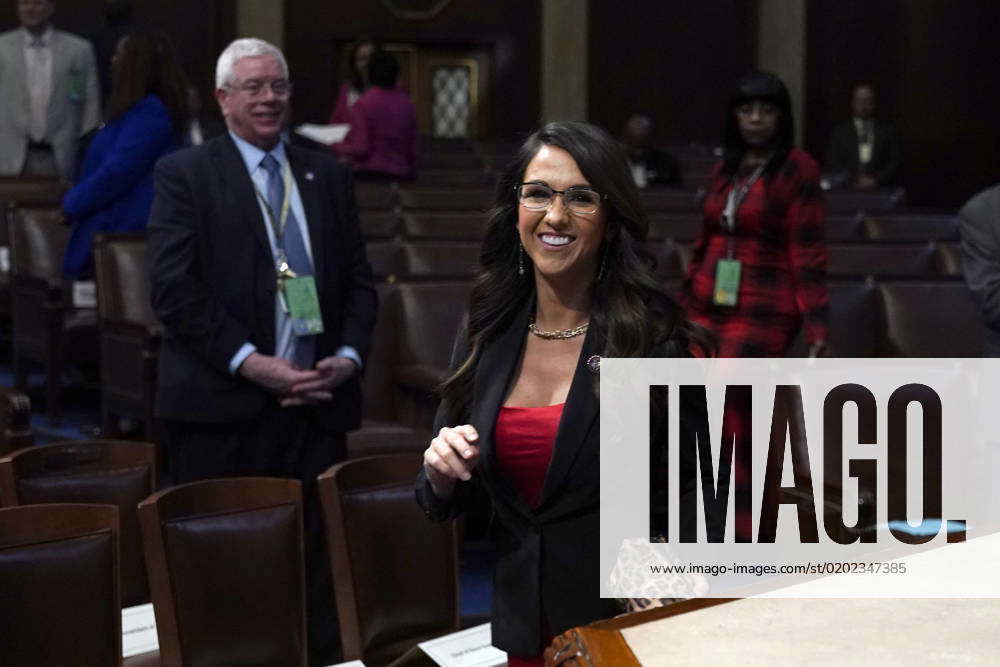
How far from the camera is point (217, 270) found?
3.11 metres

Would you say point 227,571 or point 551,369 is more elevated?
point 551,369

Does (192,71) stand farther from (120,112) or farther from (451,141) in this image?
(120,112)

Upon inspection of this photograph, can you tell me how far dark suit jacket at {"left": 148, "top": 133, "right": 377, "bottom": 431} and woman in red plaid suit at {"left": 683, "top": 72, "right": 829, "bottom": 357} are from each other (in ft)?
3.33

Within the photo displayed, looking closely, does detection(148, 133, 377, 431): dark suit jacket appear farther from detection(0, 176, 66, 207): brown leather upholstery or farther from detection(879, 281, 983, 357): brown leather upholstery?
detection(0, 176, 66, 207): brown leather upholstery

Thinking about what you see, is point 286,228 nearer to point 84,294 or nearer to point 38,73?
point 84,294

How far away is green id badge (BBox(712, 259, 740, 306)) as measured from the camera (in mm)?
3535

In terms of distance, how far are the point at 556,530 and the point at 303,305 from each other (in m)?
1.36

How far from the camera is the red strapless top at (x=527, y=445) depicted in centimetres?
190

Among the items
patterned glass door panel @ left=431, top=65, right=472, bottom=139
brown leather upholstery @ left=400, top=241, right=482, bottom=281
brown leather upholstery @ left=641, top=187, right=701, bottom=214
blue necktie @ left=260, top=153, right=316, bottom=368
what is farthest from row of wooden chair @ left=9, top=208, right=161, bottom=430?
patterned glass door panel @ left=431, top=65, right=472, bottom=139

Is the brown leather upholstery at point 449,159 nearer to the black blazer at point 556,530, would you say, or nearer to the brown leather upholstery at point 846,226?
the brown leather upholstery at point 846,226

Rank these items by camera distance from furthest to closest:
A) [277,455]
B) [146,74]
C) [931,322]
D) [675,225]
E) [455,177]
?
[455,177]
[675,225]
[931,322]
[146,74]
[277,455]

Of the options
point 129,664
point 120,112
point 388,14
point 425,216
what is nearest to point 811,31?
point 388,14

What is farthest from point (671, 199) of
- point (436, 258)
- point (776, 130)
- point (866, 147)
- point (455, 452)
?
point (455, 452)

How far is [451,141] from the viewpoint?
12719 millimetres
